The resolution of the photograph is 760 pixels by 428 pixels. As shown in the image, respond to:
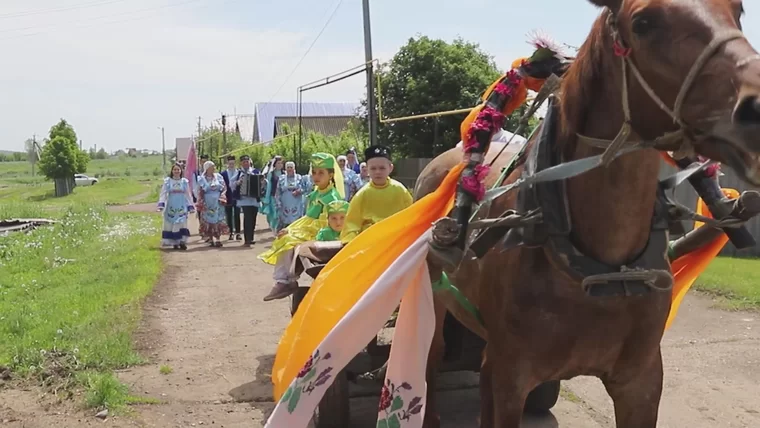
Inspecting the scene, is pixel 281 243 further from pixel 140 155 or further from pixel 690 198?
pixel 140 155

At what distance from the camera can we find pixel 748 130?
6.42 feet

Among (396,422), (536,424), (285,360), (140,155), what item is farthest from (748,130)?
(140,155)

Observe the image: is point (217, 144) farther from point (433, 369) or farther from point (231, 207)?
point (433, 369)

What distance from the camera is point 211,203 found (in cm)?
Result: 1557

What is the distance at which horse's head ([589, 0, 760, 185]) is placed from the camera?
1.98 metres

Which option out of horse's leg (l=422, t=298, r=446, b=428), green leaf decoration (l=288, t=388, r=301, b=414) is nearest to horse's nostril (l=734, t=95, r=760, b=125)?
green leaf decoration (l=288, t=388, r=301, b=414)

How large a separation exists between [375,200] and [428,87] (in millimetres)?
15824

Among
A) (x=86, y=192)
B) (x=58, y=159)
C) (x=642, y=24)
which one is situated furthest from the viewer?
(x=86, y=192)

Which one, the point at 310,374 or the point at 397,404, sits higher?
the point at 310,374

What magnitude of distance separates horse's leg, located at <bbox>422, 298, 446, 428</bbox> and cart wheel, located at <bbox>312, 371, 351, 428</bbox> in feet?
1.69

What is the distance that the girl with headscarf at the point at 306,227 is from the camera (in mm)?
5949

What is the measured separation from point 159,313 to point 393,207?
403cm

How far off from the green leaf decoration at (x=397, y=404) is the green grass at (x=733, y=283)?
6.14 m

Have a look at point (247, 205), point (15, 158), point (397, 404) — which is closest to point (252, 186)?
point (247, 205)
